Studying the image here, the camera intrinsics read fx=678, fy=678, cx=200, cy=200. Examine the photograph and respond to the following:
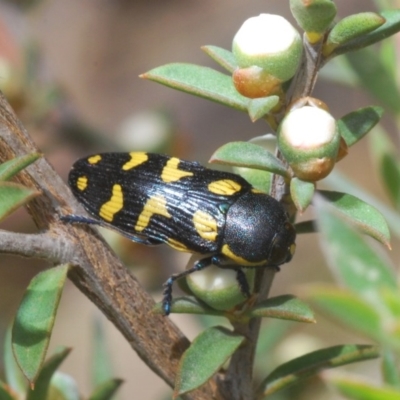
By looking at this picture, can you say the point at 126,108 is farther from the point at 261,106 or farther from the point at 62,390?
the point at 261,106

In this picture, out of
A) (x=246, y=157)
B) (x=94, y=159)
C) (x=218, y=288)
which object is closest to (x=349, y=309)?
(x=218, y=288)

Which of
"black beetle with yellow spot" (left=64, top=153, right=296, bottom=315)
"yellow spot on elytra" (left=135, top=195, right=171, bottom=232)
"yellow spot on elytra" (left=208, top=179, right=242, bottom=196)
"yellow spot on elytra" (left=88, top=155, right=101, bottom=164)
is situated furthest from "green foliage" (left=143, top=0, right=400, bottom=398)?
"yellow spot on elytra" (left=88, top=155, right=101, bottom=164)

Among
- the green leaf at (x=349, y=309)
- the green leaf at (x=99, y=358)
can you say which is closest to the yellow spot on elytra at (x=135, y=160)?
the green leaf at (x=99, y=358)

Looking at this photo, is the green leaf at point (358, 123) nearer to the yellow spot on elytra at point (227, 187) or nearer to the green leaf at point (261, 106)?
the green leaf at point (261, 106)

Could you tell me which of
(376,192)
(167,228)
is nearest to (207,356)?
(167,228)

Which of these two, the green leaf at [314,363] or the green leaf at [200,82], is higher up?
the green leaf at [200,82]

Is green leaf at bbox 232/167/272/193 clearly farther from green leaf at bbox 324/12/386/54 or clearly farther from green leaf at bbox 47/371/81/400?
green leaf at bbox 47/371/81/400
